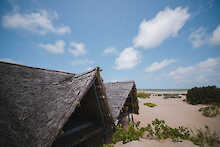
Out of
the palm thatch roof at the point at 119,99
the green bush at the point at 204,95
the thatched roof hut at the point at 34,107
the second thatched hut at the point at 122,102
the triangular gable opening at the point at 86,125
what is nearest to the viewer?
the thatched roof hut at the point at 34,107

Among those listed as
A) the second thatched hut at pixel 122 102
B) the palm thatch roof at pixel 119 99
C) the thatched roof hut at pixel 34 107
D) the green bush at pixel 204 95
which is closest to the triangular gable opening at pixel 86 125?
the thatched roof hut at pixel 34 107

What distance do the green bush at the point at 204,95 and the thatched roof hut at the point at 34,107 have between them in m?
18.5

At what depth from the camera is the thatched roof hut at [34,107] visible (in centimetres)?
217

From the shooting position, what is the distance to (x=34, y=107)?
119 inches

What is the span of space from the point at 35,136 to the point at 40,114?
0.69 metres

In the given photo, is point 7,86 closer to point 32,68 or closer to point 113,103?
point 32,68

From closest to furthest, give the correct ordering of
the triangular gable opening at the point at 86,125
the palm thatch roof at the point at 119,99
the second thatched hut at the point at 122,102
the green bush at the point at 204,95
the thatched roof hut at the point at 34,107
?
the thatched roof hut at the point at 34,107, the triangular gable opening at the point at 86,125, the palm thatch roof at the point at 119,99, the second thatched hut at the point at 122,102, the green bush at the point at 204,95

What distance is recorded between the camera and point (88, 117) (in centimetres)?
530

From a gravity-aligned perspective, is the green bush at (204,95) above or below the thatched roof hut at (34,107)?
below

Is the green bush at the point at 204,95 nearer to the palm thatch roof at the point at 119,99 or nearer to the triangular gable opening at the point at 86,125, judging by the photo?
the palm thatch roof at the point at 119,99

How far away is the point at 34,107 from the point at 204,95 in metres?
21.8

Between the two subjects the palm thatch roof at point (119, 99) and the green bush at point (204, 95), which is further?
the green bush at point (204, 95)

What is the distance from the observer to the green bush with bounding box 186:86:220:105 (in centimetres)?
1410

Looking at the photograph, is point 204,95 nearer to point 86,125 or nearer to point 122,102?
point 122,102
